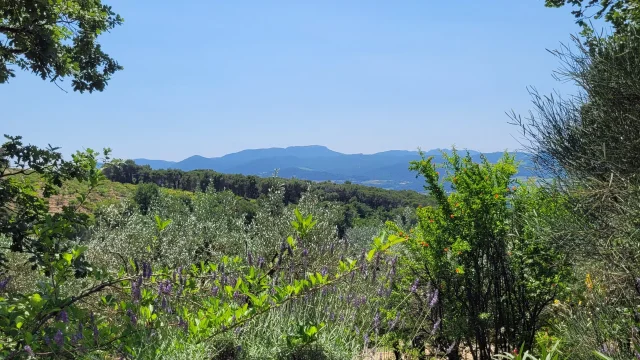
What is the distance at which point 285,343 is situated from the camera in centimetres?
266

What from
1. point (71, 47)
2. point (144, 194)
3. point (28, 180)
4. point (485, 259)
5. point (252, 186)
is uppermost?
point (71, 47)

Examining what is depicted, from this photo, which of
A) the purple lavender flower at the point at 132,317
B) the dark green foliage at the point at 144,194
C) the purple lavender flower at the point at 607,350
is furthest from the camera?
the dark green foliage at the point at 144,194

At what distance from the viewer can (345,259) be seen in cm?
446

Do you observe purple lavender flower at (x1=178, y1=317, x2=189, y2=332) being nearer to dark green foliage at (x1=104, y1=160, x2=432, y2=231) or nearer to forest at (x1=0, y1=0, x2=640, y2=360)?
forest at (x1=0, y1=0, x2=640, y2=360)

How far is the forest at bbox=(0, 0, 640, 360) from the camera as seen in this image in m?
2.51

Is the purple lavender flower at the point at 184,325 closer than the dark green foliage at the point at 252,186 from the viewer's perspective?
Yes

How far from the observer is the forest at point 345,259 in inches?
98.7

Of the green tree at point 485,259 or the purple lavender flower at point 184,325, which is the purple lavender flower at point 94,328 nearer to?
the purple lavender flower at point 184,325

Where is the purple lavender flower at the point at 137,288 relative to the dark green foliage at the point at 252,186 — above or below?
above

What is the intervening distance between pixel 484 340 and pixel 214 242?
505 cm

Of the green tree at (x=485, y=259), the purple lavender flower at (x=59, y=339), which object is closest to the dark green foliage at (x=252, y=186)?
the green tree at (x=485, y=259)

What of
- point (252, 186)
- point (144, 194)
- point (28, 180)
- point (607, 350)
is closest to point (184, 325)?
point (28, 180)

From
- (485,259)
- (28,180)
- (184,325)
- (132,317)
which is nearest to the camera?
(132,317)

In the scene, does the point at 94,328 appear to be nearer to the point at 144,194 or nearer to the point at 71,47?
the point at 71,47
